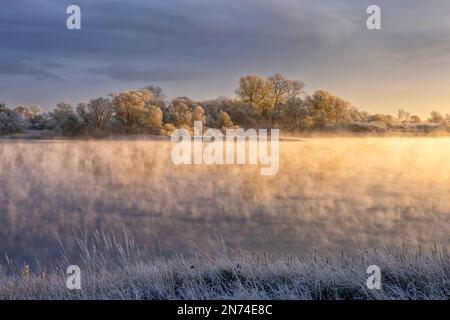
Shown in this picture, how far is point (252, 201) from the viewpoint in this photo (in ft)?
35.4

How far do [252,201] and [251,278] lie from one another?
588cm

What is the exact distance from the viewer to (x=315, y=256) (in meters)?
5.43

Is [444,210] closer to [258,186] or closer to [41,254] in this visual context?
[258,186]

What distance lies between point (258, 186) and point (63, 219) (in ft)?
16.5

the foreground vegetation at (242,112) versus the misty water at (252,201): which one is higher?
the foreground vegetation at (242,112)

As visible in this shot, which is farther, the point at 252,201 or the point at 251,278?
the point at 252,201

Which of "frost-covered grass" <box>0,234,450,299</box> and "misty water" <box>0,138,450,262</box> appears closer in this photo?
"frost-covered grass" <box>0,234,450,299</box>

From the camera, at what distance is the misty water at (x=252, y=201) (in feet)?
25.0

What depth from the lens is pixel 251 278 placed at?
492cm

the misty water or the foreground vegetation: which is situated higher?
the foreground vegetation

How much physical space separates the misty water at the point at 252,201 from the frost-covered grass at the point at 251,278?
104 cm

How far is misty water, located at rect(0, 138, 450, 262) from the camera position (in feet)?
25.0

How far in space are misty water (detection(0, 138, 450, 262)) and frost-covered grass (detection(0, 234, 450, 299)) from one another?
1039mm

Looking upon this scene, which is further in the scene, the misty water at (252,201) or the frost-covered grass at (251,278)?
the misty water at (252,201)
